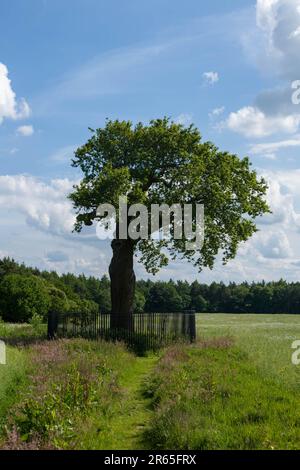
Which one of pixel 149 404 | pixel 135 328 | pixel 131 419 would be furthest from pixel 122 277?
pixel 131 419

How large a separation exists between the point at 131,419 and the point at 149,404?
1.76 meters

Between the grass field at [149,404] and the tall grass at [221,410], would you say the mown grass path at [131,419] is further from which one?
the tall grass at [221,410]

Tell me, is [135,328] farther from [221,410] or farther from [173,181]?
[221,410]

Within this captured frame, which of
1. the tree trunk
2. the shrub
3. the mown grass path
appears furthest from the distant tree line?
the mown grass path

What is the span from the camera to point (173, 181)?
3316cm

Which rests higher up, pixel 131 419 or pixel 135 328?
pixel 135 328

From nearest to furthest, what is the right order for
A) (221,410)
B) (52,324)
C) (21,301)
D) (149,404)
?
(221,410), (149,404), (52,324), (21,301)

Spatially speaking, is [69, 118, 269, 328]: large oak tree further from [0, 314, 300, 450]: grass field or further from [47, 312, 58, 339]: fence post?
[0, 314, 300, 450]: grass field

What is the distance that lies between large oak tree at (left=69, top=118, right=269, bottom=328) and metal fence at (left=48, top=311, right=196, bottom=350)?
1070 millimetres

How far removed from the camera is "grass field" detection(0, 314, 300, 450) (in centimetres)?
972

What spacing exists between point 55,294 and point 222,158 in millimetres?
61976

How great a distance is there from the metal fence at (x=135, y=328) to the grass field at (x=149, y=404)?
1028cm
